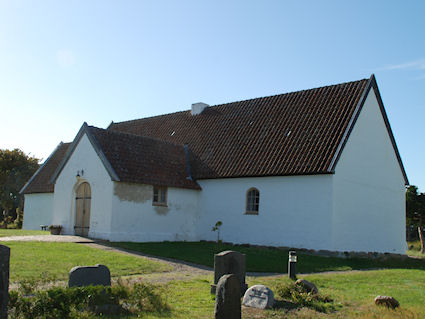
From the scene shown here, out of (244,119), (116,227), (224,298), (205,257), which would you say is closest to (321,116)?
(244,119)

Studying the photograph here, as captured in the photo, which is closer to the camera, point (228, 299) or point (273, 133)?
point (228, 299)

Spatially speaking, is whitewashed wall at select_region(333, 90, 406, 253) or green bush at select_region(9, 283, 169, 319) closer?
green bush at select_region(9, 283, 169, 319)

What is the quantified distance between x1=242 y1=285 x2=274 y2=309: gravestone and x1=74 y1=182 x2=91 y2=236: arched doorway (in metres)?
14.5

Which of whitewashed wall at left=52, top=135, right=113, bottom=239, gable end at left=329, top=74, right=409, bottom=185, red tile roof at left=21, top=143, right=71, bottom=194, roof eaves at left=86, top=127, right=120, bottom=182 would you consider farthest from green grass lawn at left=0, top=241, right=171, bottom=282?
red tile roof at left=21, top=143, right=71, bottom=194

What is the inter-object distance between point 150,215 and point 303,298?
1371 centimetres

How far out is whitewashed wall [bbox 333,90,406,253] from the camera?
1972 cm

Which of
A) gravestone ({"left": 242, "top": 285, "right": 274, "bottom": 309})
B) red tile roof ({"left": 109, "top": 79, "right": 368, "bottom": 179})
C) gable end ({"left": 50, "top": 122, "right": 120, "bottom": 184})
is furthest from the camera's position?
gable end ({"left": 50, "top": 122, "right": 120, "bottom": 184})

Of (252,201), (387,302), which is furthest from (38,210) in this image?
(387,302)

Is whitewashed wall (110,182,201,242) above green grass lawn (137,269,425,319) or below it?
above

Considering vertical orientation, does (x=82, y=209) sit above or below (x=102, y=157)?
below

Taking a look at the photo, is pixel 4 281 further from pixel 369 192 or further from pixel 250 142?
pixel 369 192

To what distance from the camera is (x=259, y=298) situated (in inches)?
346

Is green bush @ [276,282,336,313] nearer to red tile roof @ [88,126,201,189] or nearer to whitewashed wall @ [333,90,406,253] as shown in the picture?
whitewashed wall @ [333,90,406,253]

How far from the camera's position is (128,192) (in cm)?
2100
